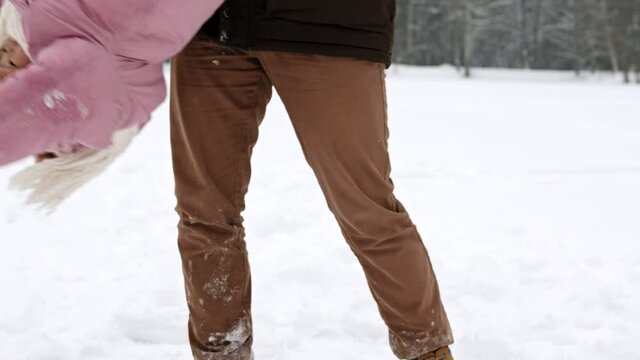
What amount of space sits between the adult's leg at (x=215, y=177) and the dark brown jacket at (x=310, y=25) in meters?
0.14

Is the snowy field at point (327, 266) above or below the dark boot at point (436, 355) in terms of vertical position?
below

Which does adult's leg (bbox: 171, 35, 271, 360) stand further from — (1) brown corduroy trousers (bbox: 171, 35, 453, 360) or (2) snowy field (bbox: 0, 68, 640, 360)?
(2) snowy field (bbox: 0, 68, 640, 360)

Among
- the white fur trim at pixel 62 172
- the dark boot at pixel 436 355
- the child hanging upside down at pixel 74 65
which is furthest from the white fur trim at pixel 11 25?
the dark boot at pixel 436 355

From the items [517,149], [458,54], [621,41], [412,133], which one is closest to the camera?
[517,149]

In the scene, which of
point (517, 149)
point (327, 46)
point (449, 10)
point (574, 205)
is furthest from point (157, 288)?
point (449, 10)

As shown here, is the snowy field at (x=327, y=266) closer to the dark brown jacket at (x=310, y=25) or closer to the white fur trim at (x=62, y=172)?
the white fur trim at (x=62, y=172)

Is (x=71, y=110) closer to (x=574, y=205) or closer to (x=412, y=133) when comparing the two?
(x=574, y=205)

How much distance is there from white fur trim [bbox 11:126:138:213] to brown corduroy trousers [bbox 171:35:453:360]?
0.26m

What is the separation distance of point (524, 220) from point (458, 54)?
3347cm

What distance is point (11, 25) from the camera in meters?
1.19

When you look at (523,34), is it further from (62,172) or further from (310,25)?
(62,172)

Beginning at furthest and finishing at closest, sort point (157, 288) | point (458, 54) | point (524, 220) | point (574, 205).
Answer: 1. point (458, 54)
2. point (574, 205)
3. point (524, 220)
4. point (157, 288)

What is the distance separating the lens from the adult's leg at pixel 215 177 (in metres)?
1.58

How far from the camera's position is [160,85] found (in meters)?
1.42
